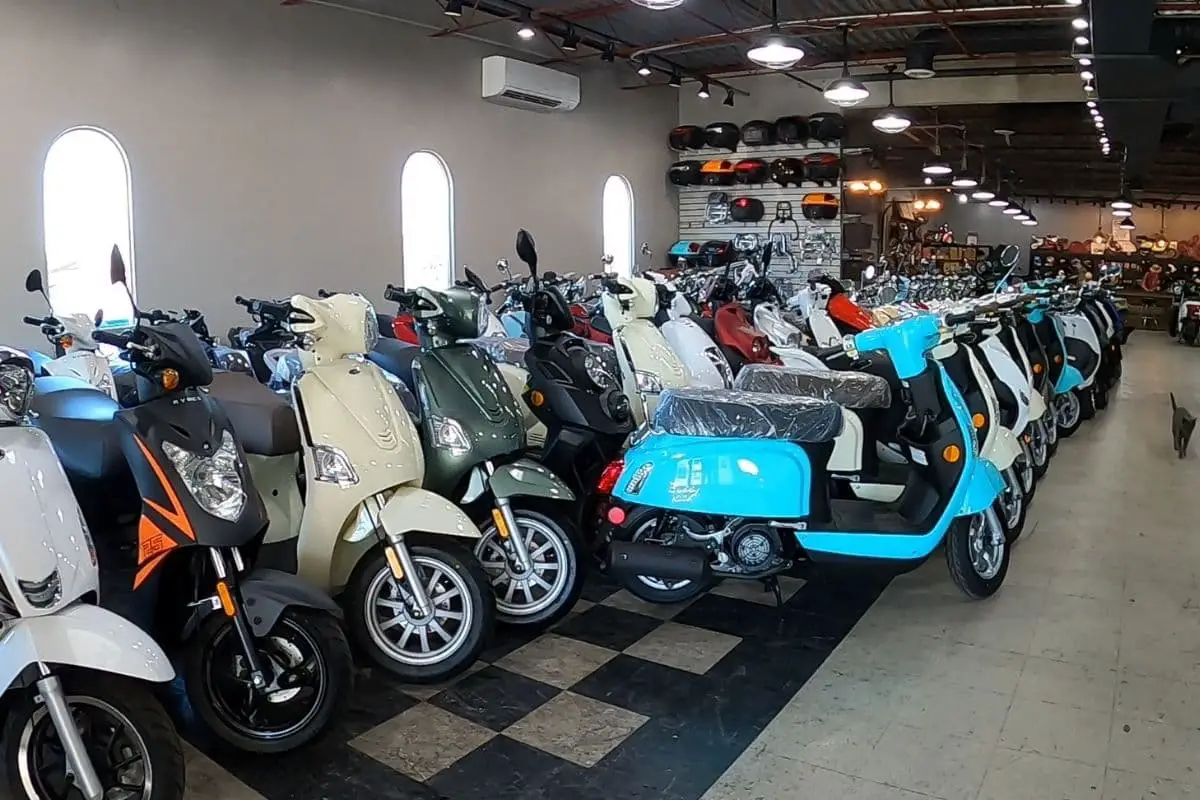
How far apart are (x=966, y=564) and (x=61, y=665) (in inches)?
113

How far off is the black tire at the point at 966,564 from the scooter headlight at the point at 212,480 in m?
2.42

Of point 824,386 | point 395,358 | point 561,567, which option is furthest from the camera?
point 395,358

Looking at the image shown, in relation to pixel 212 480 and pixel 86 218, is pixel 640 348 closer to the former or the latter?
pixel 212 480

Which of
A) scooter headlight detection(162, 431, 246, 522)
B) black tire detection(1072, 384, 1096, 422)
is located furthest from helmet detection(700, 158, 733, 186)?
scooter headlight detection(162, 431, 246, 522)

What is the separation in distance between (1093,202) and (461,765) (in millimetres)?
29037

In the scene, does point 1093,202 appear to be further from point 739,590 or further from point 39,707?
point 39,707

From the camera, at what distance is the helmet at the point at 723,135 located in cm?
1267

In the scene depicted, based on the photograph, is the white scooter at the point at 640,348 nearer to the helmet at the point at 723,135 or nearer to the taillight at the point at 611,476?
the taillight at the point at 611,476

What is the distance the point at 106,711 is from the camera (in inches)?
79.5

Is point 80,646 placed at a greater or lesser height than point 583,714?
greater

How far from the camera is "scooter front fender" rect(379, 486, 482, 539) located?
2826 millimetres

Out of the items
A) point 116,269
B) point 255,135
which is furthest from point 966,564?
point 255,135

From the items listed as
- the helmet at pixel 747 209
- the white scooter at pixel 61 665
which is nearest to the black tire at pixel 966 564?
the white scooter at pixel 61 665

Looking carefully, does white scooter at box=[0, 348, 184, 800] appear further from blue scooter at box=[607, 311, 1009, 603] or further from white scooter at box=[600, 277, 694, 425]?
white scooter at box=[600, 277, 694, 425]
